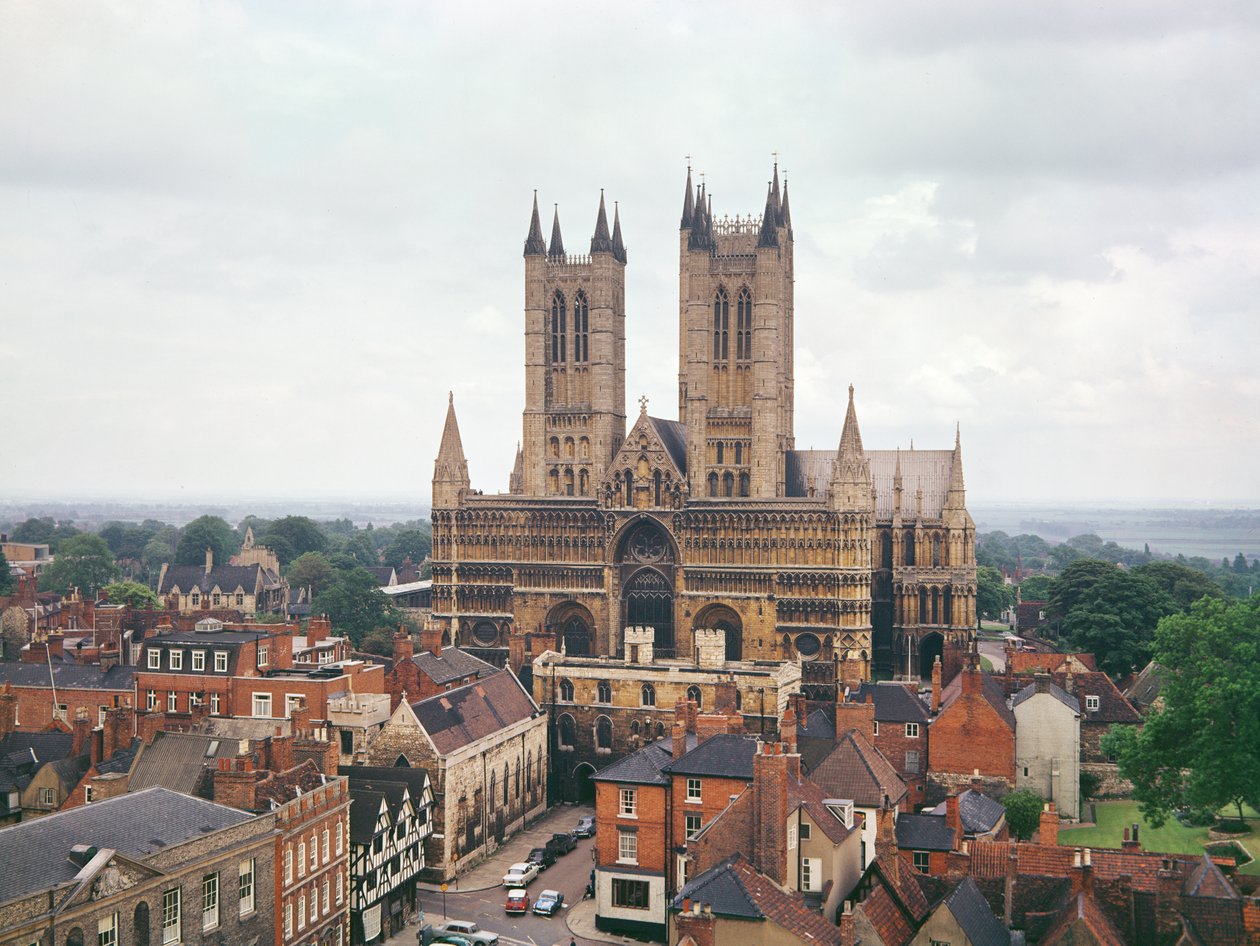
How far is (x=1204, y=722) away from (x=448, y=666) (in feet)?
129

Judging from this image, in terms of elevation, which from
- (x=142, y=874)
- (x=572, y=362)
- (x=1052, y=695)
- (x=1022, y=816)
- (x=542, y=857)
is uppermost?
(x=572, y=362)

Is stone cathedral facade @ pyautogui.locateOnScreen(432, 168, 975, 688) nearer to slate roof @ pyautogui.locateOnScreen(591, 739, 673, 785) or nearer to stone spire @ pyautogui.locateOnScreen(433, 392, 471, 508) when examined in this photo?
stone spire @ pyautogui.locateOnScreen(433, 392, 471, 508)

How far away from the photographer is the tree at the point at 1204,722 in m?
52.0

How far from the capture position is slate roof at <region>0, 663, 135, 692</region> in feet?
245

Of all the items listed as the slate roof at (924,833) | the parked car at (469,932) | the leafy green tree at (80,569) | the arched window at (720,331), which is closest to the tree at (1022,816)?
the slate roof at (924,833)

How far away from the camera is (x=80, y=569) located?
545 ft

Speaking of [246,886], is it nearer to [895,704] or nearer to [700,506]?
[895,704]

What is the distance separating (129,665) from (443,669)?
19.0m

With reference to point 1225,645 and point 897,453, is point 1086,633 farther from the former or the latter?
point 1225,645

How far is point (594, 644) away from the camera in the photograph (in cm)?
10312

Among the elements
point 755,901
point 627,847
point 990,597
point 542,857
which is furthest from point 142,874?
point 990,597

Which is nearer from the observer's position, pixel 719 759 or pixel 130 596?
pixel 719 759

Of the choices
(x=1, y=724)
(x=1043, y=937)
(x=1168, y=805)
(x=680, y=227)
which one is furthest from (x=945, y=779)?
(x=680, y=227)

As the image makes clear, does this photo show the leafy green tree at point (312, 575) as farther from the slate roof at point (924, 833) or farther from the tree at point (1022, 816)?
the slate roof at point (924, 833)
